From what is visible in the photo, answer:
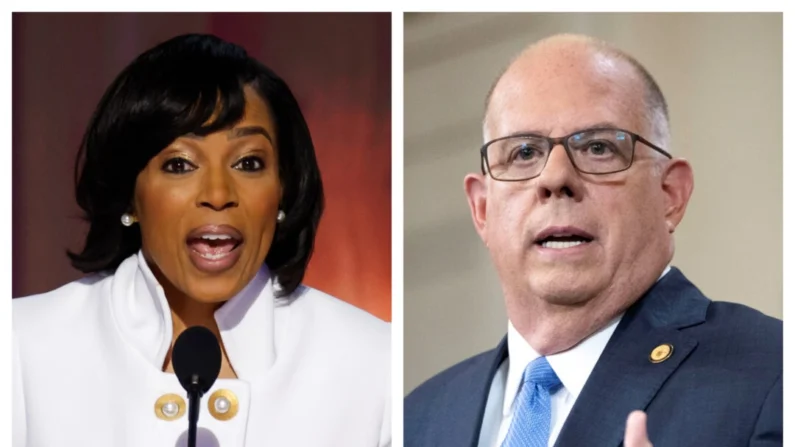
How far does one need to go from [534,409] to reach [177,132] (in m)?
1.08

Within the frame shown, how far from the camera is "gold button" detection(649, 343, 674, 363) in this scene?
266 centimetres

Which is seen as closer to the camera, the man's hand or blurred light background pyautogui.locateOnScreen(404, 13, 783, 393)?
the man's hand

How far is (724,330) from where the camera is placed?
270 centimetres

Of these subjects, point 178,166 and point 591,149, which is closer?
point 591,149

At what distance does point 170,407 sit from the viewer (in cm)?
282

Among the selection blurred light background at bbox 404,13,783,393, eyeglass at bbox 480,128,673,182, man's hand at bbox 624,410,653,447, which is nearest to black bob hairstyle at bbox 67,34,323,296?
blurred light background at bbox 404,13,783,393

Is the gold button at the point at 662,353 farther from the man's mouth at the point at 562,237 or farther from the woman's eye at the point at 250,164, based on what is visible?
the woman's eye at the point at 250,164

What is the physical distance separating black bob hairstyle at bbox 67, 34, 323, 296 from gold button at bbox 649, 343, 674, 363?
34.6 inches

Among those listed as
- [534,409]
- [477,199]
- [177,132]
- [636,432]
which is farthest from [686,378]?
[177,132]

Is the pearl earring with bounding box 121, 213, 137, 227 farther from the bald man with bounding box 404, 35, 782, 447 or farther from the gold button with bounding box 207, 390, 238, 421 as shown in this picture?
the bald man with bounding box 404, 35, 782, 447

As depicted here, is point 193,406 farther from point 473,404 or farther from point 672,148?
point 672,148

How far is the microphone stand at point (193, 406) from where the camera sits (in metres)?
2.58

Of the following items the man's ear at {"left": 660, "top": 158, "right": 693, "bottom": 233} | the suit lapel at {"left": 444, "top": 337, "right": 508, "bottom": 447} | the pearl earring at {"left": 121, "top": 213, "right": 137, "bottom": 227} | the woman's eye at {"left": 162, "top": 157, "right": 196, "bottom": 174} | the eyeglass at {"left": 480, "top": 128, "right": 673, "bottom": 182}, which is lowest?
the suit lapel at {"left": 444, "top": 337, "right": 508, "bottom": 447}
